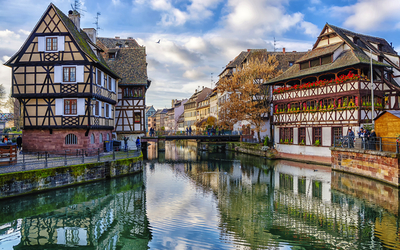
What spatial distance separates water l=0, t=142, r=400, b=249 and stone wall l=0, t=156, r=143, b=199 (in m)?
0.52

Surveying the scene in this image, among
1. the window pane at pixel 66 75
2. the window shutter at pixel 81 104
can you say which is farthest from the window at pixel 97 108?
the window pane at pixel 66 75

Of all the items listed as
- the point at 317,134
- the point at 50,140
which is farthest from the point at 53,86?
the point at 317,134

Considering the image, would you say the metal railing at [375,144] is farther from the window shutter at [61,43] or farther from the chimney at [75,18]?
the chimney at [75,18]

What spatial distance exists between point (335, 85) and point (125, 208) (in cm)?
2197

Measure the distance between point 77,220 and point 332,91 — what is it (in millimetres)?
24177

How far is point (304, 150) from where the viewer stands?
100 ft

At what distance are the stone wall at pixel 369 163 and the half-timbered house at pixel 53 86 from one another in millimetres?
20399

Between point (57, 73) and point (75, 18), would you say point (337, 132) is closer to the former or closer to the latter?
point (57, 73)

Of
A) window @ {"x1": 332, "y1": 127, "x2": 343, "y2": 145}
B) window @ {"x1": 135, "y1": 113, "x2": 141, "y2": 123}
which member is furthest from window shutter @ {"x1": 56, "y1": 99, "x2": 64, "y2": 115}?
window @ {"x1": 332, "y1": 127, "x2": 343, "y2": 145}

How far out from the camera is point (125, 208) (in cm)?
1490

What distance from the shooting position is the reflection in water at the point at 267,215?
33.4ft

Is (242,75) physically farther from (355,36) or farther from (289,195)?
(289,195)

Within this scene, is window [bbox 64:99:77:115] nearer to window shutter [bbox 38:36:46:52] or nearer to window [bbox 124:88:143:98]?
window shutter [bbox 38:36:46:52]

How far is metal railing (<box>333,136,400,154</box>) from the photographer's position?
18359mm
